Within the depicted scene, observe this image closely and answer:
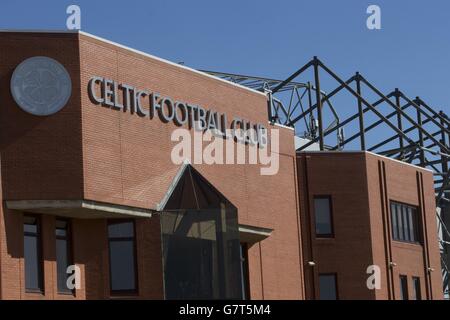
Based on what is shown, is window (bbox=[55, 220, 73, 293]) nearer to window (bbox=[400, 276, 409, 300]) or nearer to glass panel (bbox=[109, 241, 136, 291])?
glass panel (bbox=[109, 241, 136, 291])

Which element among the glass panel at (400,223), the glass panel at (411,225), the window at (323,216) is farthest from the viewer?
the glass panel at (411,225)

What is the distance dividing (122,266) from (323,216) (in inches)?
568

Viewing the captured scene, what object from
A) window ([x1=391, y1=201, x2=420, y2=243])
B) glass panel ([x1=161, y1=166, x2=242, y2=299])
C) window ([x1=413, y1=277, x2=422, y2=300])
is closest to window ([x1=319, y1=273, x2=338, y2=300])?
window ([x1=391, y1=201, x2=420, y2=243])

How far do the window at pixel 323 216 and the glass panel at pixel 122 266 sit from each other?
540 inches

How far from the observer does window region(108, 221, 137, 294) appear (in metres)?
35.1

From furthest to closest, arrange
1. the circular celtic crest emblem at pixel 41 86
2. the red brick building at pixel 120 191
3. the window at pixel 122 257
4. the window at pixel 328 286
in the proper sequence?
the window at pixel 328 286
the window at pixel 122 257
the circular celtic crest emblem at pixel 41 86
the red brick building at pixel 120 191

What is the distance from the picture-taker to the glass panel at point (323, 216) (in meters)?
47.3

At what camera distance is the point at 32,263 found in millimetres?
32781

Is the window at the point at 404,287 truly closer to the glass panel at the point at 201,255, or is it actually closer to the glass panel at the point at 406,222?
the glass panel at the point at 406,222

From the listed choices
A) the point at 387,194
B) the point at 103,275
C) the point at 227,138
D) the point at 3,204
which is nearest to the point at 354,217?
the point at 387,194

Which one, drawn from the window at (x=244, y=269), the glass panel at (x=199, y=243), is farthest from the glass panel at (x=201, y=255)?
the window at (x=244, y=269)

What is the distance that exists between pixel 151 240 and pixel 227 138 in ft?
19.7

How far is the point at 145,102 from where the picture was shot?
36094 mm
